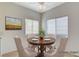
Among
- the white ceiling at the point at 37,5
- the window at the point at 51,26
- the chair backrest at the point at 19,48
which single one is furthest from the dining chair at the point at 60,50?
the white ceiling at the point at 37,5

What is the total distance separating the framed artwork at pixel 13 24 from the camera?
1555 millimetres

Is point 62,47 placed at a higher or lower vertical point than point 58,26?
lower

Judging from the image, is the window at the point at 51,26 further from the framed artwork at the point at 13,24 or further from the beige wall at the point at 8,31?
the framed artwork at the point at 13,24

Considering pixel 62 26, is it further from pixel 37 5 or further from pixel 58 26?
pixel 37 5

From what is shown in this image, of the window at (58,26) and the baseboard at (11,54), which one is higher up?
the window at (58,26)

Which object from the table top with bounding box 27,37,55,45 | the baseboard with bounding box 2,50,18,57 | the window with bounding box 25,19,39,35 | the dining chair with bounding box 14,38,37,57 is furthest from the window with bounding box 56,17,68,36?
the baseboard with bounding box 2,50,18,57

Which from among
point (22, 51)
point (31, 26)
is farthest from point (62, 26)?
point (22, 51)

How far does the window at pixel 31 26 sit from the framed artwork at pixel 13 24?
0.08 m

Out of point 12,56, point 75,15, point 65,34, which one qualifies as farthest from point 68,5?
point 12,56

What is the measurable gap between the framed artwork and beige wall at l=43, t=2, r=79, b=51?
0.92ft

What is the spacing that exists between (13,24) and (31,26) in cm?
20

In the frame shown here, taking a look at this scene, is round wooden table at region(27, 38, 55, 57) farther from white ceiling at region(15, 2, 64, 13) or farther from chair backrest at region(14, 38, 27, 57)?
white ceiling at region(15, 2, 64, 13)

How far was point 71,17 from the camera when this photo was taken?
155 cm

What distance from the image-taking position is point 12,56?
1.53 metres
